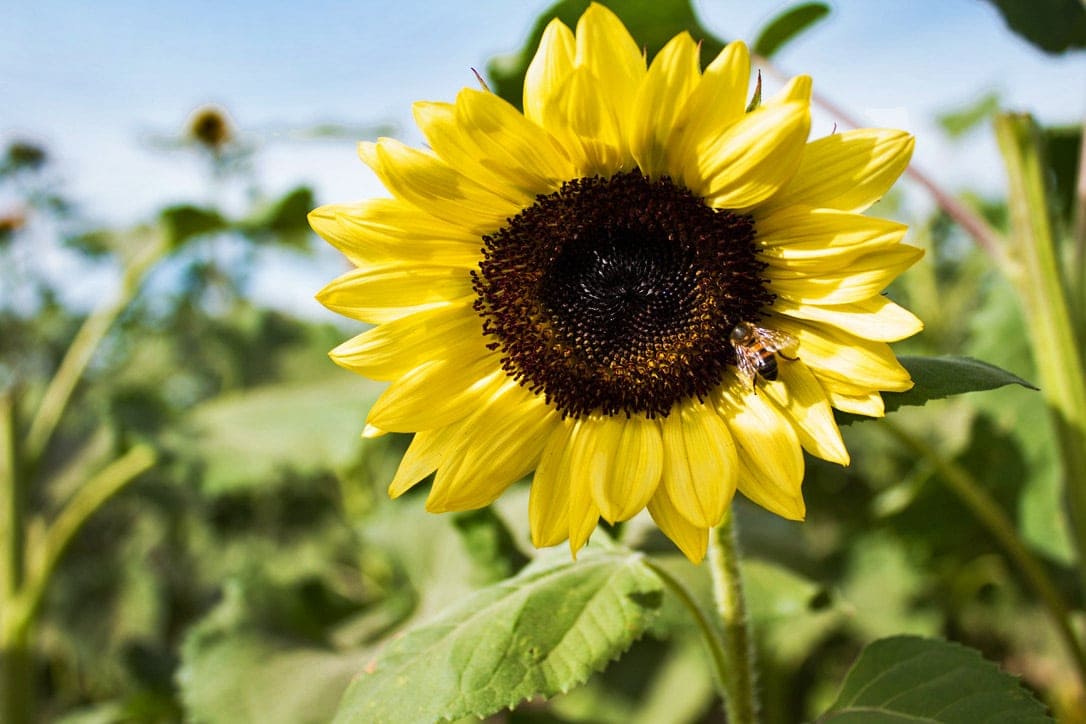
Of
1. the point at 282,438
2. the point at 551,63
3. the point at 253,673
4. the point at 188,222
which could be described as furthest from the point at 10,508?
the point at 551,63

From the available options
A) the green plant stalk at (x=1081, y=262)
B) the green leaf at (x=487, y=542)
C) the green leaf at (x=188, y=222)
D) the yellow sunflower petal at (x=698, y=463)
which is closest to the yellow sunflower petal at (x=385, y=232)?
the yellow sunflower petal at (x=698, y=463)

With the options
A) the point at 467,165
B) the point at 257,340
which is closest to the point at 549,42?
the point at 467,165

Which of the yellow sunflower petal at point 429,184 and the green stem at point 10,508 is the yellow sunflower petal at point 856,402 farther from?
the green stem at point 10,508

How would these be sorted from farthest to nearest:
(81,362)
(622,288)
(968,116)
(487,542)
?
(968,116) → (81,362) → (487,542) → (622,288)

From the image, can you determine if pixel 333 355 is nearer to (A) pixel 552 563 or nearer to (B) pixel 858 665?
(A) pixel 552 563

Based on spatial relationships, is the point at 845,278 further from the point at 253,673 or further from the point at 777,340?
the point at 253,673
